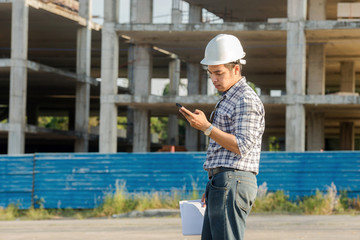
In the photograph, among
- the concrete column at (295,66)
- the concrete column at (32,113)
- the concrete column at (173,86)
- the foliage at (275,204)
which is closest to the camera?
the foliage at (275,204)

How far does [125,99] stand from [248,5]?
11.3m

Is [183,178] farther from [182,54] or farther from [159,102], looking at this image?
[182,54]

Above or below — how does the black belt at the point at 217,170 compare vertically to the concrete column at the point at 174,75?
below

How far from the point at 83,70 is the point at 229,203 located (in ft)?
139

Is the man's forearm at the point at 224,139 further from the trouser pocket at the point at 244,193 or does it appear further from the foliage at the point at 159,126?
the foliage at the point at 159,126

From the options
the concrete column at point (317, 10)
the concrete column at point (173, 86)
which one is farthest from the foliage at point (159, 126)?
the concrete column at point (317, 10)

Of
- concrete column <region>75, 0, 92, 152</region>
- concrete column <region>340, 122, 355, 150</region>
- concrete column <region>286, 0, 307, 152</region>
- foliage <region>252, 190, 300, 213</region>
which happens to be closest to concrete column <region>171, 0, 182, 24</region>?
concrete column <region>75, 0, 92, 152</region>

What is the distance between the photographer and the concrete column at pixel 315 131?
144 feet

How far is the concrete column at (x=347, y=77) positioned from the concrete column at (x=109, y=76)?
51.9ft

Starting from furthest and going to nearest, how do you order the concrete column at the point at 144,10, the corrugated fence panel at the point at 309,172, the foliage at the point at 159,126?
the foliage at the point at 159,126, the concrete column at the point at 144,10, the corrugated fence panel at the point at 309,172

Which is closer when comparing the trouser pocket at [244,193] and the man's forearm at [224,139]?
the man's forearm at [224,139]

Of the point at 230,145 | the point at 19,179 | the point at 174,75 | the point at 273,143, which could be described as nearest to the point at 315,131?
the point at 174,75

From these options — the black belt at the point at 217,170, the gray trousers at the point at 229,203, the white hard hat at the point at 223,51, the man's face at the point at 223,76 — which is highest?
the white hard hat at the point at 223,51

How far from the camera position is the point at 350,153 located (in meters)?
17.2
